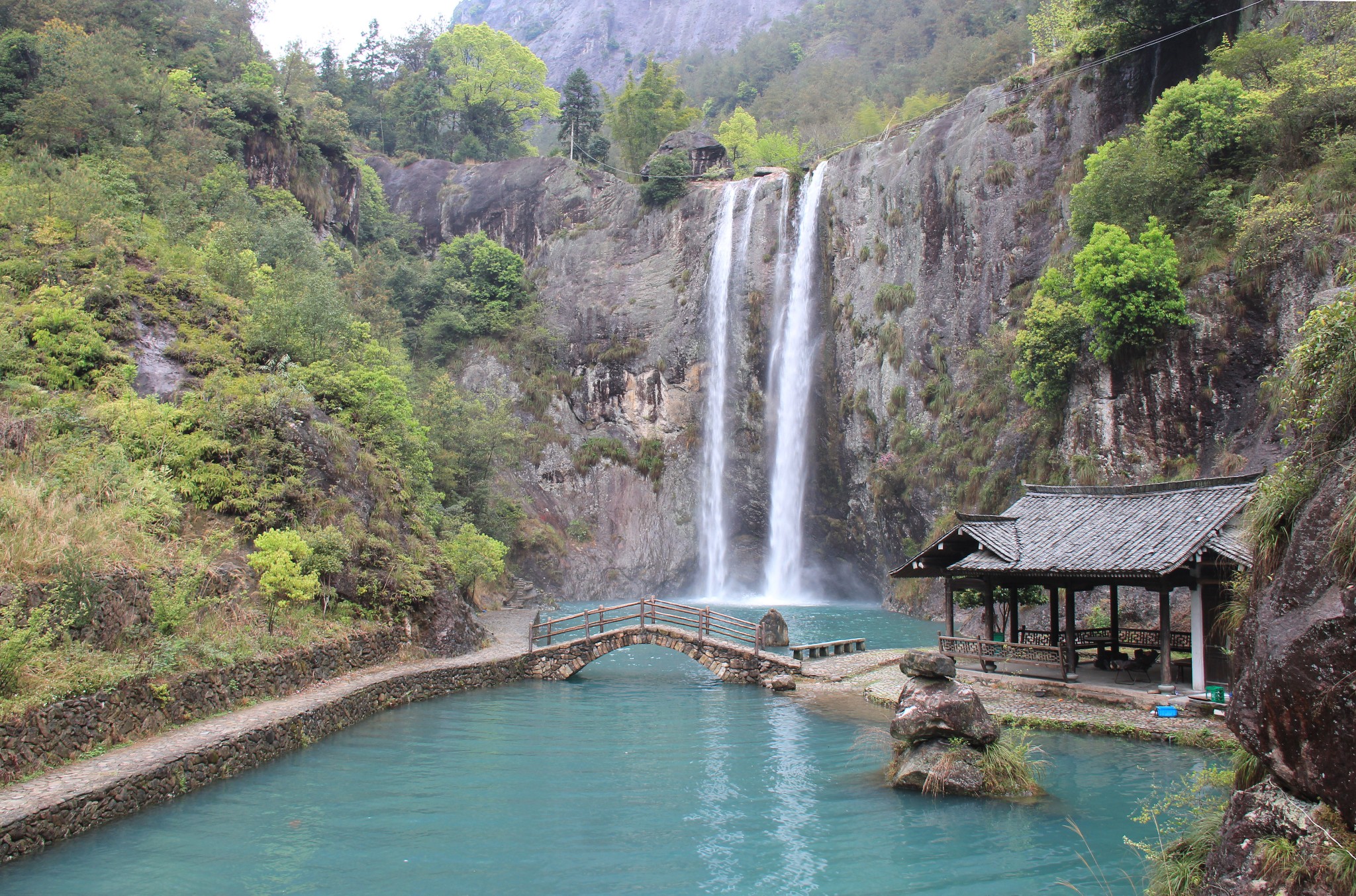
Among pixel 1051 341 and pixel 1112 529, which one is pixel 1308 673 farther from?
pixel 1051 341

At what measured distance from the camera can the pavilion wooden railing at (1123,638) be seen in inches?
741

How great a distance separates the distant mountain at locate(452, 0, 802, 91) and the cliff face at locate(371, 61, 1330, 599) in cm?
6294

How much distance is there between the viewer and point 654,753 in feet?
48.6

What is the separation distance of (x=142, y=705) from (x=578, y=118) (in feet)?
171

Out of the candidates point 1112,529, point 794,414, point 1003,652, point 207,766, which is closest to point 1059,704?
point 1003,652

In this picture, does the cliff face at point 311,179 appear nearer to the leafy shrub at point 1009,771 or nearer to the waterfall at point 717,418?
the waterfall at point 717,418

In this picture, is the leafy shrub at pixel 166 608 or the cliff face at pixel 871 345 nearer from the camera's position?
the leafy shrub at pixel 166 608

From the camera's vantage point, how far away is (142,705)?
39.3ft

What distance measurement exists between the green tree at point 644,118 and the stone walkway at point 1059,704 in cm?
4201

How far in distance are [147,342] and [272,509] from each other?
242 inches

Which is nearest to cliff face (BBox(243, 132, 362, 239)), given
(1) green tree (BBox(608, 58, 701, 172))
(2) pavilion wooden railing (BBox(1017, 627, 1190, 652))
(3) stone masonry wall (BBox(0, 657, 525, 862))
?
(1) green tree (BBox(608, 58, 701, 172))

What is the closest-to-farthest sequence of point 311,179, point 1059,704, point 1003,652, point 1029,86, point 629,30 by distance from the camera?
1. point 1059,704
2. point 1003,652
3. point 1029,86
4. point 311,179
5. point 629,30

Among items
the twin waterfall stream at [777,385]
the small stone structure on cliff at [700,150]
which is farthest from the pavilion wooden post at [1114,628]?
the small stone structure on cliff at [700,150]

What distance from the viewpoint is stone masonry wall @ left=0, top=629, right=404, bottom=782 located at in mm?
10023
